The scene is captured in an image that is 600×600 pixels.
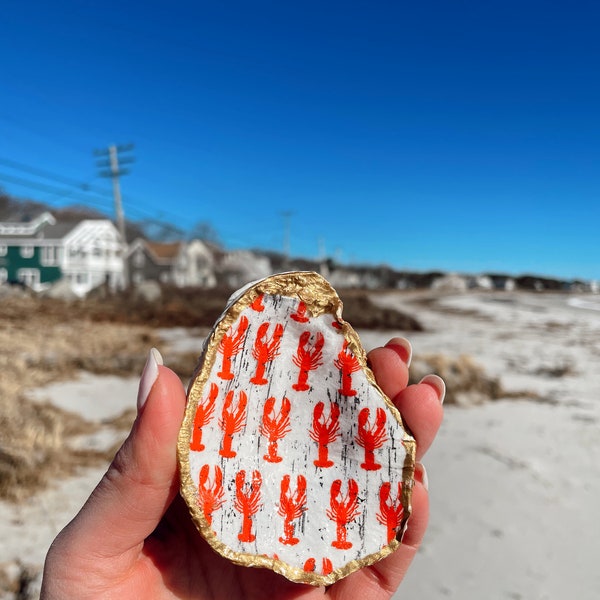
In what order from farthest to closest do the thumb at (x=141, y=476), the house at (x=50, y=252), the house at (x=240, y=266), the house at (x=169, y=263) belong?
the house at (x=240, y=266) < the house at (x=169, y=263) < the house at (x=50, y=252) < the thumb at (x=141, y=476)

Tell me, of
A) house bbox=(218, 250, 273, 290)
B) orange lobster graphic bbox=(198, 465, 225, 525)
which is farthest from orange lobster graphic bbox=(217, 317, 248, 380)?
house bbox=(218, 250, 273, 290)

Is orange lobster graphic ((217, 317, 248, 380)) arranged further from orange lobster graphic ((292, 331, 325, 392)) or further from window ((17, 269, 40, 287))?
window ((17, 269, 40, 287))

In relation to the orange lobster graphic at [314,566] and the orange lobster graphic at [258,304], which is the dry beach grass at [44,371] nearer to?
the orange lobster graphic at [314,566]

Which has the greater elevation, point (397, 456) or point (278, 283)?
point (278, 283)

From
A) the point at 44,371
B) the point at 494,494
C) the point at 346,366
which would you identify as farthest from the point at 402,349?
the point at 44,371

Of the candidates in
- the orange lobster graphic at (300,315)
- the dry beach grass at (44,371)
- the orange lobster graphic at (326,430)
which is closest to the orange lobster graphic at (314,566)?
the orange lobster graphic at (326,430)

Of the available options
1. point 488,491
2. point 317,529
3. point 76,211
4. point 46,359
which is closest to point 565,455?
point 488,491

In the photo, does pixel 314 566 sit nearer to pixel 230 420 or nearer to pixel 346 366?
pixel 230 420

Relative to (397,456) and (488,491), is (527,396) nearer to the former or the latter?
(488,491)
